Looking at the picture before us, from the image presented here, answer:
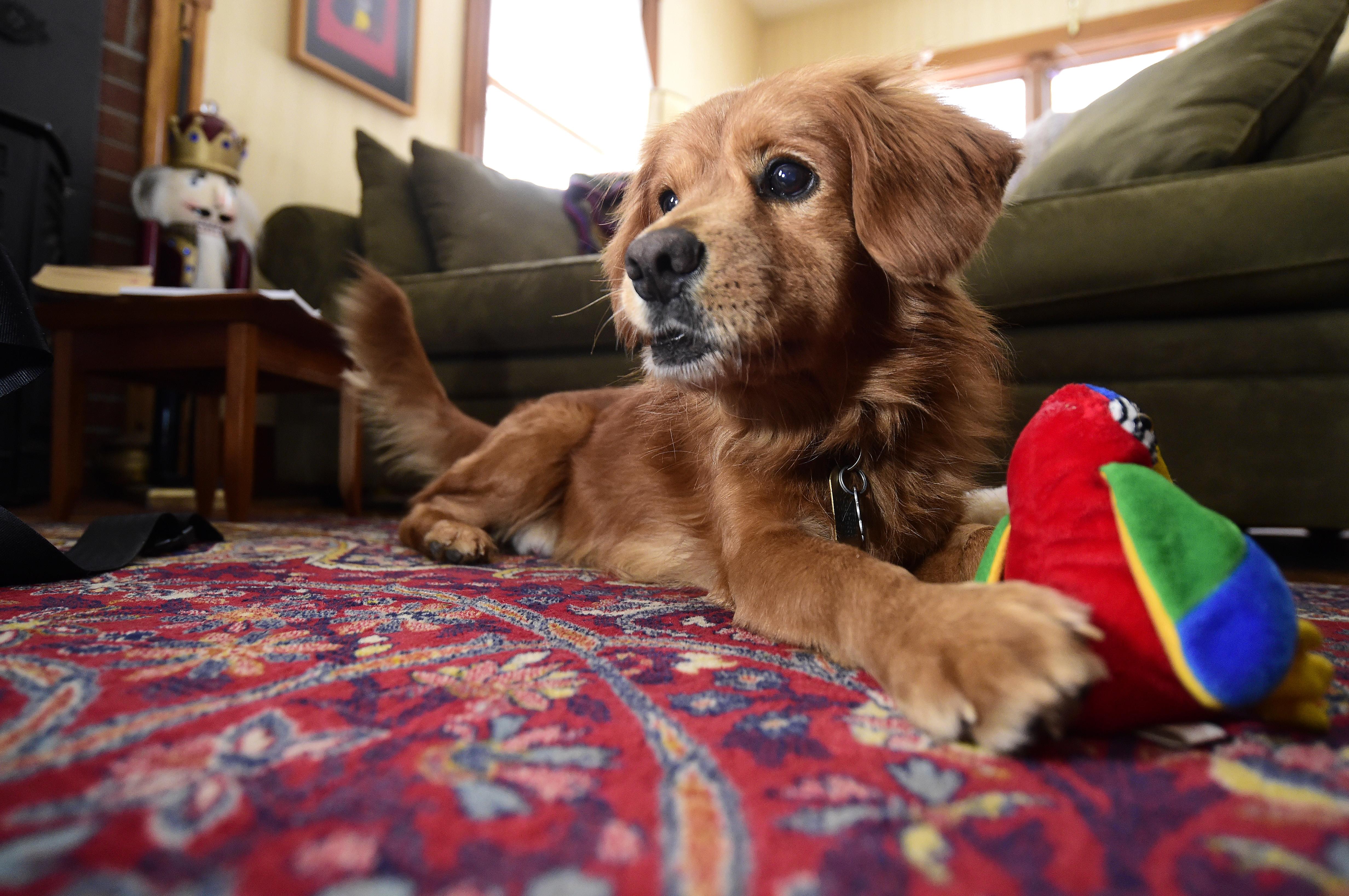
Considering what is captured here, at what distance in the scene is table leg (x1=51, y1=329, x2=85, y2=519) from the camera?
2357mm

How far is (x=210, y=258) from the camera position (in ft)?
10.6

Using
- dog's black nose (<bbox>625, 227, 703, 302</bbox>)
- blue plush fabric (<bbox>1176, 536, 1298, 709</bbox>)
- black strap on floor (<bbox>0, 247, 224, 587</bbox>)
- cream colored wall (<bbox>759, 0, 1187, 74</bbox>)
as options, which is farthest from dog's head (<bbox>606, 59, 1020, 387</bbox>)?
cream colored wall (<bbox>759, 0, 1187, 74</bbox>)

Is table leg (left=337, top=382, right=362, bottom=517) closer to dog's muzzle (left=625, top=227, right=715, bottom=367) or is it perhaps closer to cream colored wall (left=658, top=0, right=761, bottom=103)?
dog's muzzle (left=625, top=227, right=715, bottom=367)

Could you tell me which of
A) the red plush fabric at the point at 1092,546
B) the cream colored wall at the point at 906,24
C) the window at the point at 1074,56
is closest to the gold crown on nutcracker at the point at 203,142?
the red plush fabric at the point at 1092,546

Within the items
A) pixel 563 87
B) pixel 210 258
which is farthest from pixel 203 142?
pixel 563 87

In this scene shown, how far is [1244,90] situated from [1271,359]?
0.78 meters

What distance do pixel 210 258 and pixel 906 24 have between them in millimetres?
7946

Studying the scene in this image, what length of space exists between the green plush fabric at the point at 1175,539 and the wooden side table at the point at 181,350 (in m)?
2.28

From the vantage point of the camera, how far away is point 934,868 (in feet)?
1.44

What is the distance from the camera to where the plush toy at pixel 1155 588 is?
0.57 metres

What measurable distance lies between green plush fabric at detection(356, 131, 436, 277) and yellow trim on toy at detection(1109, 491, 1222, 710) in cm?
320

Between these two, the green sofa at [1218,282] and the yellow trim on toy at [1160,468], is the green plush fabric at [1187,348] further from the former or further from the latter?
the yellow trim on toy at [1160,468]

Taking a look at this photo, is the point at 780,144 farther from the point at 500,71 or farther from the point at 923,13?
the point at 923,13

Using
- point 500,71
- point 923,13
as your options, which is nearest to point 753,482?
point 500,71
